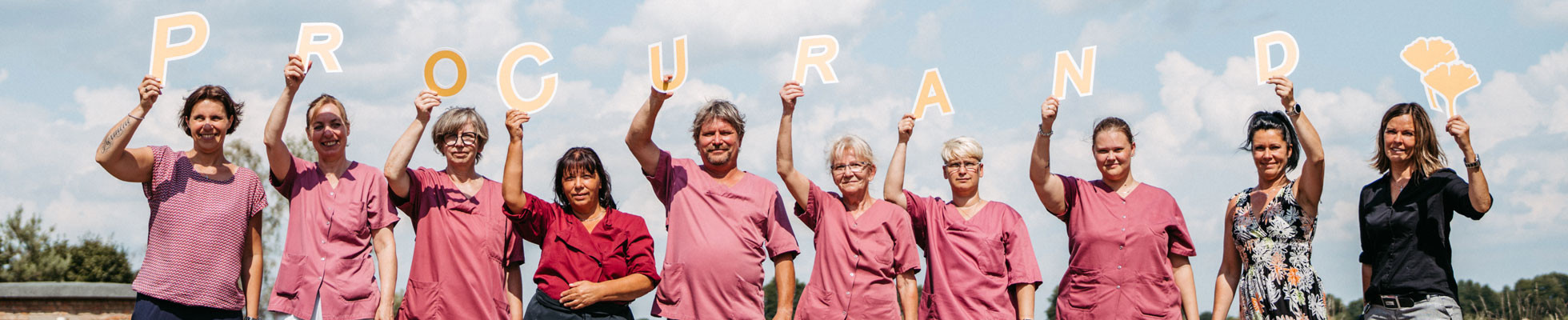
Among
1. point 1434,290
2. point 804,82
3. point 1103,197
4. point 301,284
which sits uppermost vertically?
point 804,82

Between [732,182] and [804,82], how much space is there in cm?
69

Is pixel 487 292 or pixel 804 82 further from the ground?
pixel 804 82

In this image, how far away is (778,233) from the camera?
20.3ft

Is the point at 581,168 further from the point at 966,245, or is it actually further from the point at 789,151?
the point at 966,245

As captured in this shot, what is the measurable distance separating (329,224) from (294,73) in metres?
0.74

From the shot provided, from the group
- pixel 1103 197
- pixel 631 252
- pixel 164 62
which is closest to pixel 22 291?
pixel 164 62

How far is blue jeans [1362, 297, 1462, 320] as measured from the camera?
5734mm

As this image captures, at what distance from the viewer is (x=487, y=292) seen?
6.09 metres

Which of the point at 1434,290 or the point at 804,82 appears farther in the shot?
the point at 804,82

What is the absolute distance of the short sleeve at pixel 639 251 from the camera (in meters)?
5.78

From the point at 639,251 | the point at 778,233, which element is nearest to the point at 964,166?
the point at 778,233

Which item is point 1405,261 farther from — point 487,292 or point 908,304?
point 487,292

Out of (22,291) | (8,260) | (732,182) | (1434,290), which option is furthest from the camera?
(8,260)

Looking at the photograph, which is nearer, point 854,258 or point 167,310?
point 167,310
